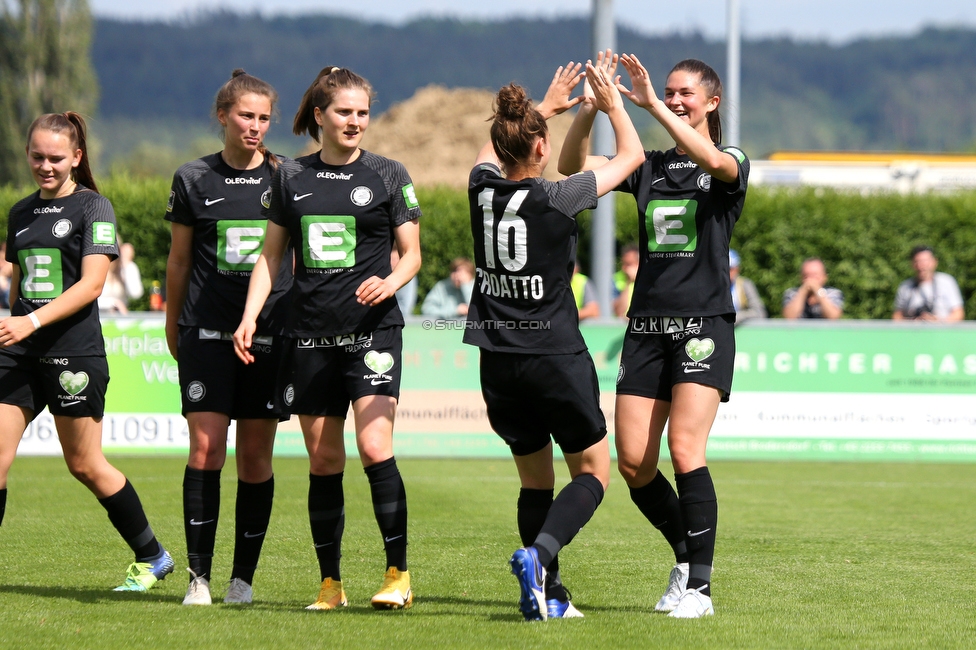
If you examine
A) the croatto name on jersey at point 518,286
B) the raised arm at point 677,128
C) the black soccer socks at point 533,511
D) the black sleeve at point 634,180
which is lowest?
the black soccer socks at point 533,511

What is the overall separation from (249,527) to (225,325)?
0.89 m

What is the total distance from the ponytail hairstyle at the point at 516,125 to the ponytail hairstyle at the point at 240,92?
1.07m

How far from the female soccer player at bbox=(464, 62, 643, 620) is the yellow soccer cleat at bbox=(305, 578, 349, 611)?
862mm

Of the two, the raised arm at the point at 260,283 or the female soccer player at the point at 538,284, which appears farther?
the raised arm at the point at 260,283

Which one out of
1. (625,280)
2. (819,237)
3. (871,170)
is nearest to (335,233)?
(625,280)

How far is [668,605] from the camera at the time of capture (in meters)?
5.11

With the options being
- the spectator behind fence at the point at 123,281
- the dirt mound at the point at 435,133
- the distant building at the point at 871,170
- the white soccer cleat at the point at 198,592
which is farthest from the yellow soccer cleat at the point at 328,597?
the dirt mound at the point at 435,133

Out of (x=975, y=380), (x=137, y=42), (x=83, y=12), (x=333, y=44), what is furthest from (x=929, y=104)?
(x=975, y=380)

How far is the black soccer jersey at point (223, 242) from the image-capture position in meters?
5.27

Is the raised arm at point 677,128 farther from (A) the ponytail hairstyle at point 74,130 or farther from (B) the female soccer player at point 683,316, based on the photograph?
(A) the ponytail hairstyle at point 74,130

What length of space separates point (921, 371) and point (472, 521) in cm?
561

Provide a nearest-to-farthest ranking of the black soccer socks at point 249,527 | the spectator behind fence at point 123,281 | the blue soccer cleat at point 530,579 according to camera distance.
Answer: the blue soccer cleat at point 530,579, the black soccer socks at point 249,527, the spectator behind fence at point 123,281

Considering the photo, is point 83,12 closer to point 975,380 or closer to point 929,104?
point 975,380

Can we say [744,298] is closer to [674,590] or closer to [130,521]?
[674,590]
